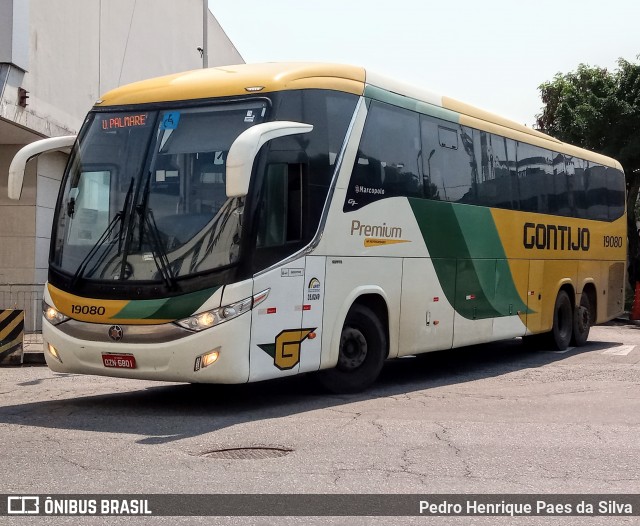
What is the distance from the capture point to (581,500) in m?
6.26

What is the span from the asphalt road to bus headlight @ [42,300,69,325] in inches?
34.0

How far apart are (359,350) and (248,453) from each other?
12.5 feet

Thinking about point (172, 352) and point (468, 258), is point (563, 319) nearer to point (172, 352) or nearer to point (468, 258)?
point (468, 258)

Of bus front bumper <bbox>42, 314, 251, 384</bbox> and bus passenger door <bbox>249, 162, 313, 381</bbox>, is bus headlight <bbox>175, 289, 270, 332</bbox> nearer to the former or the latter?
bus front bumper <bbox>42, 314, 251, 384</bbox>

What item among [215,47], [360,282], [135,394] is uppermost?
[215,47]

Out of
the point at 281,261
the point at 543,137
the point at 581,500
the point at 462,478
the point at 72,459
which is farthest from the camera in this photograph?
the point at 543,137

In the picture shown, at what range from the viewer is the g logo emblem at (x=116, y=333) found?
382 inches

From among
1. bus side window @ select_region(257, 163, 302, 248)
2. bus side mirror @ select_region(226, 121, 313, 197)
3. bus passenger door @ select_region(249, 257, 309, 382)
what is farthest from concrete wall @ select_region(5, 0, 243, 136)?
bus side mirror @ select_region(226, 121, 313, 197)

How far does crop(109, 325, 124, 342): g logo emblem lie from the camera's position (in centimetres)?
970

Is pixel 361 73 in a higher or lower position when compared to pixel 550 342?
higher

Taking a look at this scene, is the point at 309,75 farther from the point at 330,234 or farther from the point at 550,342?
the point at 550,342

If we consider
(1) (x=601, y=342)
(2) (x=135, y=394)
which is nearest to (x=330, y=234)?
(2) (x=135, y=394)

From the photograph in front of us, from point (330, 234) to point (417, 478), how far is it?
4.30 metres

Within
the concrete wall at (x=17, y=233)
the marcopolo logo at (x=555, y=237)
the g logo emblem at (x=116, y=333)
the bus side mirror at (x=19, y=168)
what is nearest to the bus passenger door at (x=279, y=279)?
the g logo emblem at (x=116, y=333)
